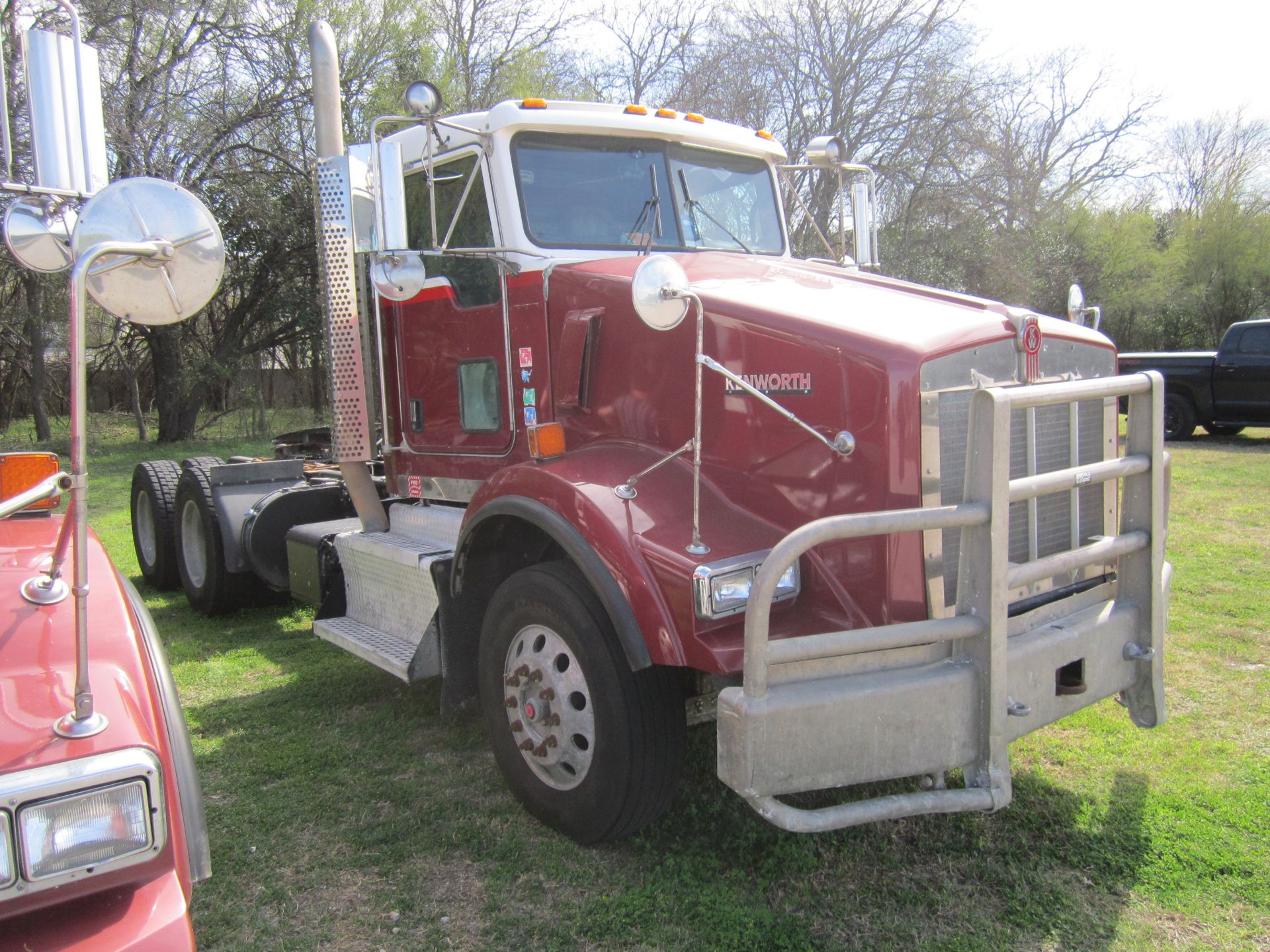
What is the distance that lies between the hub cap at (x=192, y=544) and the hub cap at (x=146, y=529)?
0.43 metres

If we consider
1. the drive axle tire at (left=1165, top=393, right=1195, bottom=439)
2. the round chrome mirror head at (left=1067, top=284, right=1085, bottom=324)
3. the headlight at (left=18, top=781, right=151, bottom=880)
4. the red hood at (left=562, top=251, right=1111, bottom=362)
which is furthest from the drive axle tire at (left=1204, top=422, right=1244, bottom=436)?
the headlight at (left=18, top=781, right=151, bottom=880)

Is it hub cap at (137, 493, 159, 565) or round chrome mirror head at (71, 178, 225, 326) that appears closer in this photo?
round chrome mirror head at (71, 178, 225, 326)

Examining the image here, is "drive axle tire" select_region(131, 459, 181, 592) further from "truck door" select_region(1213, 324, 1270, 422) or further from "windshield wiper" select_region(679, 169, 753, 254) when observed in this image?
"truck door" select_region(1213, 324, 1270, 422)

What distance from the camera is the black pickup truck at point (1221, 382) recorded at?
46.5 ft

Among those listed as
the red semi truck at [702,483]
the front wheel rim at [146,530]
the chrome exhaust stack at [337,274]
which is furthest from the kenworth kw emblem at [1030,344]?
the front wheel rim at [146,530]

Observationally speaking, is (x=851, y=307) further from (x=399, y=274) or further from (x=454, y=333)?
(x=454, y=333)

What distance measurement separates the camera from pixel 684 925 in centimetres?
280

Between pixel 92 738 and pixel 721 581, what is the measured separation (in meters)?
1.56

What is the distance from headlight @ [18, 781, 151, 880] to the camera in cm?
166

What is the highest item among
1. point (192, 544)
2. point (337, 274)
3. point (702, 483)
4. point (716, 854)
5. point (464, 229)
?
point (464, 229)

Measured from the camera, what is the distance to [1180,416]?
15047mm

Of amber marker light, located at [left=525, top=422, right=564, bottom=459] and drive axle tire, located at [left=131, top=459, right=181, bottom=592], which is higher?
amber marker light, located at [left=525, top=422, right=564, bottom=459]

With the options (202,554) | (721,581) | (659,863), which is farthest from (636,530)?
(202,554)

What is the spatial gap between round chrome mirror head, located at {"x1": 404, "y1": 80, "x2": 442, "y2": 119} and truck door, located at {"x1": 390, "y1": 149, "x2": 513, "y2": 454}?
42 centimetres
